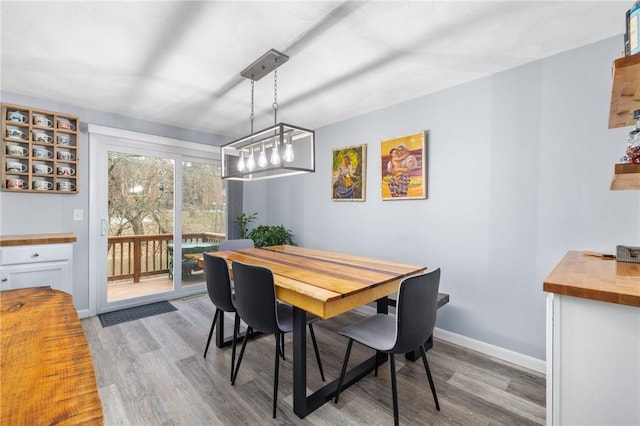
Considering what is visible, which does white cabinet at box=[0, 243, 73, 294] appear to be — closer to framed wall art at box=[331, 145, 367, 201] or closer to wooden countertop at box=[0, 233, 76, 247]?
wooden countertop at box=[0, 233, 76, 247]

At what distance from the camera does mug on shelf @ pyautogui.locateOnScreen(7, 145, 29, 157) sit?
9.04 ft

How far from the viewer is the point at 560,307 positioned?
109 cm

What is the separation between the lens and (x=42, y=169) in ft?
9.53

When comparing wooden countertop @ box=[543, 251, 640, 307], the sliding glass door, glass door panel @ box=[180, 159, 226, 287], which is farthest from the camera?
glass door panel @ box=[180, 159, 226, 287]

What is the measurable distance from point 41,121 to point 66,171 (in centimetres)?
52

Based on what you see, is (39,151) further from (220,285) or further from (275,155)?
(275,155)

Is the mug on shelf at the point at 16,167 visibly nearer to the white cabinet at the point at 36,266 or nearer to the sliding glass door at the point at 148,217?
the sliding glass door at the point at 148,217

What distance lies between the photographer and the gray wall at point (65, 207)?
280cm

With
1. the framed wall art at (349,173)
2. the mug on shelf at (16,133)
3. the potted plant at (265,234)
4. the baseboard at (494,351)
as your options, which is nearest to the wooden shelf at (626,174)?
the baseboard at (494,351)

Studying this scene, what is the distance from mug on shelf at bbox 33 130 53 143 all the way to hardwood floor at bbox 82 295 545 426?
2050mm

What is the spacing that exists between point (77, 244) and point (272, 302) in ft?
9.26

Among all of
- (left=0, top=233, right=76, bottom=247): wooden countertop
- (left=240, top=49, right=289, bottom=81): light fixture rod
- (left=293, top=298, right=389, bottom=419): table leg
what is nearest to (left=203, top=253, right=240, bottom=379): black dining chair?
(left=293, top=298, right=389, bottom=419): table leg

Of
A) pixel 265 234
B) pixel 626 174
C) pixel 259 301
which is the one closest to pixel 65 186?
pixel 265 234

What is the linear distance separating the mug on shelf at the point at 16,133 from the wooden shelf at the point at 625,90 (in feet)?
14.3
